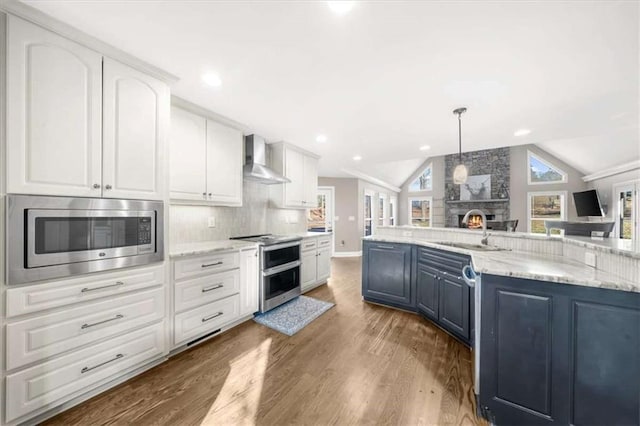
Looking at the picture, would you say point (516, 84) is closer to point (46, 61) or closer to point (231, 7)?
point (231, 7)

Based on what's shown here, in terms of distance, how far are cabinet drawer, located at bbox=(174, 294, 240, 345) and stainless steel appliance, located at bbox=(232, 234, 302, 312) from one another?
15.8 inches

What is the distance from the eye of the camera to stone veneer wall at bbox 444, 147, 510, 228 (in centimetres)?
788

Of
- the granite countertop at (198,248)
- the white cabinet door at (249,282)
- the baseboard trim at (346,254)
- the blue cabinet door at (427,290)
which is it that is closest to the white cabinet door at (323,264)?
the white cabinet door at (249,282)

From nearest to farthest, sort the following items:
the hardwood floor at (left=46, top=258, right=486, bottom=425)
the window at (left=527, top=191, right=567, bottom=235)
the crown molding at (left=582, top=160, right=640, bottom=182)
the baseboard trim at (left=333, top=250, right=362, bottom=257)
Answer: the hardwood floor at (left=46, top=258, right=486, bottom=425) → the crown molding at (left=582, top=160, right=640, bottom=182) → the window at (left=527, top=191, right=567, bottom=235) → the baseboard trim at (left=333, top=250, right=362, bottom=257)

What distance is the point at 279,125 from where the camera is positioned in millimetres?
3104

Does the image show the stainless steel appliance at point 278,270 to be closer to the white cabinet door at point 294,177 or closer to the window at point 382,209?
the white cabinet door at point 294,177

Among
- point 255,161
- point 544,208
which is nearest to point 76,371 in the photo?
point 255,161

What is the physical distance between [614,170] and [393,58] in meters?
7.28

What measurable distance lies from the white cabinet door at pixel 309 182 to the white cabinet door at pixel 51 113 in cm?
295

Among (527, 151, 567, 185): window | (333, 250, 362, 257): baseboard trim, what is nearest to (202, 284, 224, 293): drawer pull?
(333, 250, 362, 257): baseboard trim

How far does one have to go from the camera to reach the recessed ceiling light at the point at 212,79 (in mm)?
1994

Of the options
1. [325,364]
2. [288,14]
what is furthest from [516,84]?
[325,364]

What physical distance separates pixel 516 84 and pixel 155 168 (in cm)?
315

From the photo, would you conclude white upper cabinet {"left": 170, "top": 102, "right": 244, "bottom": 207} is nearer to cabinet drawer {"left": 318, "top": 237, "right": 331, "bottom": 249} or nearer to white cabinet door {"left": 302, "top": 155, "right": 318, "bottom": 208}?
white cabinet door {"left": 302, "top": 155, "right": 318, "bottom": 208}
